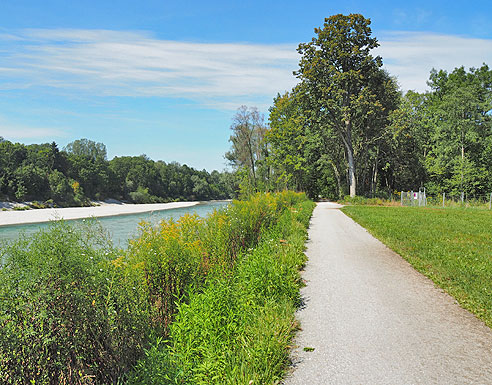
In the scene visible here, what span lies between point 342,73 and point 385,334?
31978 millimetres

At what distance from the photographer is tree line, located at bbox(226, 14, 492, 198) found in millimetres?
33625

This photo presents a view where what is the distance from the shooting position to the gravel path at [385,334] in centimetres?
343

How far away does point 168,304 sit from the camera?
14.6 feet

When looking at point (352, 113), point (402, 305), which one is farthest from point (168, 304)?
point (352, 113)

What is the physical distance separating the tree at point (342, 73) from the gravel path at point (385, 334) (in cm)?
2867

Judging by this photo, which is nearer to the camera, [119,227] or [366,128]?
[119,227]

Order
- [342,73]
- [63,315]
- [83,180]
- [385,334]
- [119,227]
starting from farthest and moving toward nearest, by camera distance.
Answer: [83,180], [342,73], [119,227], [385,334], [63,315]

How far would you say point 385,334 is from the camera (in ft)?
14.1

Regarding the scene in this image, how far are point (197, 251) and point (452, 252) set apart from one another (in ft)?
24.9

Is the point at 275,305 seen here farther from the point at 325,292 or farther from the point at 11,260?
the point at 11,260

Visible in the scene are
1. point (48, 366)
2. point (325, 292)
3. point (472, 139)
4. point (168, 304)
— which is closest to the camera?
point (48, 366)

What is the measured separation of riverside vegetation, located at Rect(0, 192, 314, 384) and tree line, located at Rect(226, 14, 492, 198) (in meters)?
30.0

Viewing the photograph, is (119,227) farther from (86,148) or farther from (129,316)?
(86,148)

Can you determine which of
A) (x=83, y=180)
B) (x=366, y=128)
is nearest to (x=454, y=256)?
(x=366, y=128)
